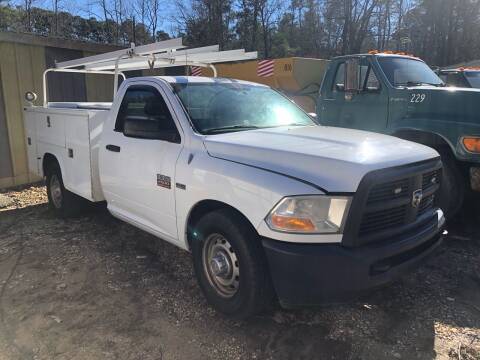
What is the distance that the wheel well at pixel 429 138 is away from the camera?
5281 mm

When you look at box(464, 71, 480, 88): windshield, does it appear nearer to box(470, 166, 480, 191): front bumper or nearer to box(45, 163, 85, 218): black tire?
box(470, 166, 480, 191): front bumper

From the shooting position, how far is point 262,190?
286 cm

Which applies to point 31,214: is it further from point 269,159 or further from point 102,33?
point 102,33

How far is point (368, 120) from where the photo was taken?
6.20 meters

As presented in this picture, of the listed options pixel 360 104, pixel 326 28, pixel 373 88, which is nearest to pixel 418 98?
pixel 373 88

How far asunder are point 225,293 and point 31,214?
164 inches

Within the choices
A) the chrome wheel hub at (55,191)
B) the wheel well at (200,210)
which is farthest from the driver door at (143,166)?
the chrome wheel hub at (55,191)

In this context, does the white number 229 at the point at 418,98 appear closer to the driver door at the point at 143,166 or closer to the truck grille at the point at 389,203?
the truck grille at the point at 389,203

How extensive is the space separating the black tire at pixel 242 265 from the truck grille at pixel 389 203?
2.13 ft

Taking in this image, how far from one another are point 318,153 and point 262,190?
1.55ft

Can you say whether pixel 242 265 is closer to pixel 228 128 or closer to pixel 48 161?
pixel 228 128

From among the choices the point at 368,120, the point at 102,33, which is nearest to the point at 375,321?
the point at 368,120

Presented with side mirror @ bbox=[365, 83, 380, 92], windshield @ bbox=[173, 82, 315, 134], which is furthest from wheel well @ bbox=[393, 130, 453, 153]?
windshield @ bbox=[173, 82, 315, 134]

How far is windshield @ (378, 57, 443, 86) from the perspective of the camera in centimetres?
606
